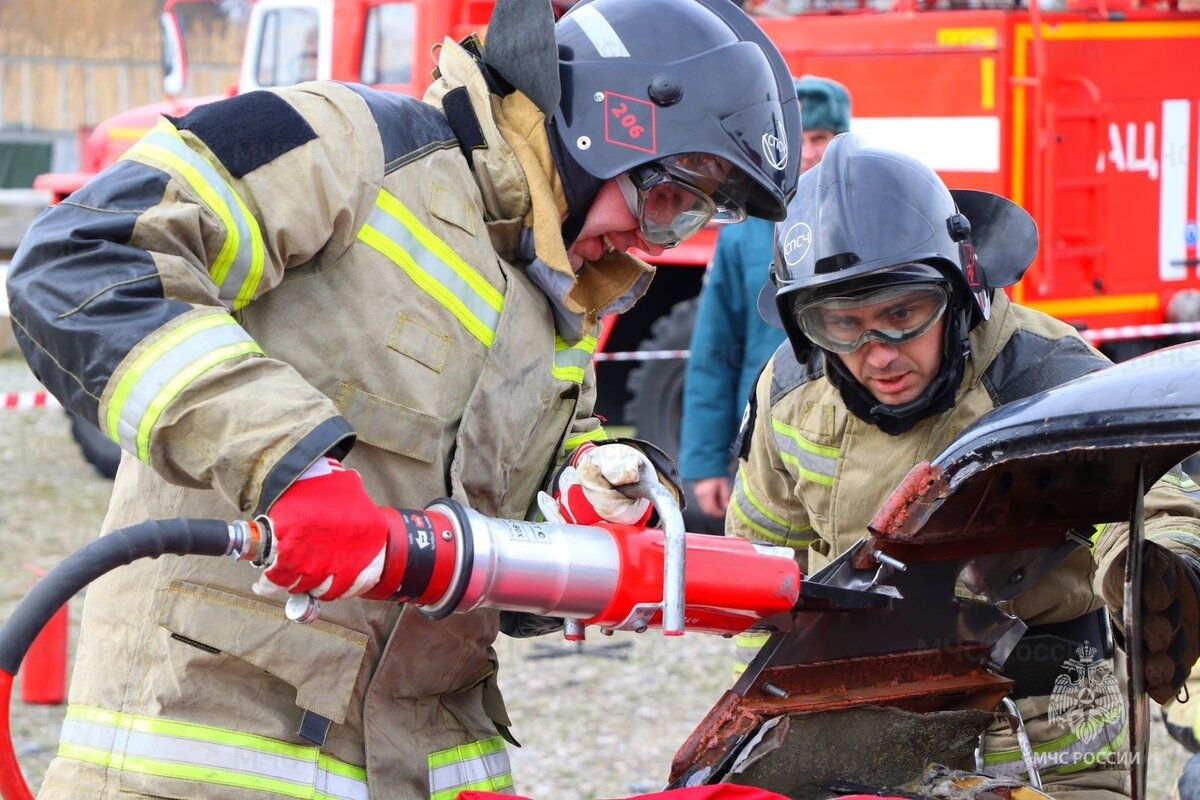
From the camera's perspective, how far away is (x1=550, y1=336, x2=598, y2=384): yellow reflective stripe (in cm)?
251

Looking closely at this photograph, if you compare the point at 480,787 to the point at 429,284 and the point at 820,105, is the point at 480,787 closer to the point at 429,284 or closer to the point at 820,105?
the point at 429,284

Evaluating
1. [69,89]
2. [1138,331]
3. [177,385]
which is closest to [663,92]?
[177,385]

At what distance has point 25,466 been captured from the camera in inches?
380

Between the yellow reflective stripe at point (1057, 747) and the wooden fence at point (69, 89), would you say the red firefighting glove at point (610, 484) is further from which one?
the wooden fence at point (69, 89)

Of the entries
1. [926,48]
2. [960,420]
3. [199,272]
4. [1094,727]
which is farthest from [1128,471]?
[926,48]

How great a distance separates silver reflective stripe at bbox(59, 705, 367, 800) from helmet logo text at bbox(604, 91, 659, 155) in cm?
106

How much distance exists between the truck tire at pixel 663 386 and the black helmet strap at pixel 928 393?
187 inches

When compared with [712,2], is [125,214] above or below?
below

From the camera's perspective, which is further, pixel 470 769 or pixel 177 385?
pixel 470 769

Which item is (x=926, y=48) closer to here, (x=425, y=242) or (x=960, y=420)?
(x=960, y=420)

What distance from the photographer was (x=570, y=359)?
2.55 m

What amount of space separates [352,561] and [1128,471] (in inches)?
45.2

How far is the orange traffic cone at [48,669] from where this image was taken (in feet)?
16.9

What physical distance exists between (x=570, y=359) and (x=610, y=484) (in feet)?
1.37
